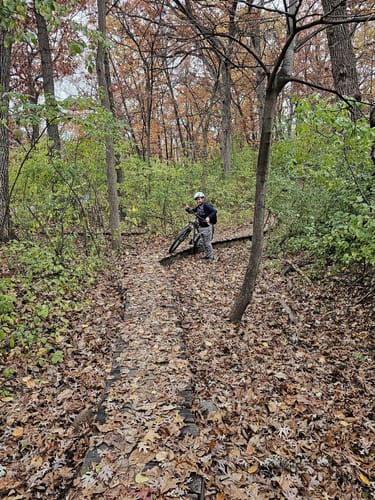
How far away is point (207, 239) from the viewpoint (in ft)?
29.5

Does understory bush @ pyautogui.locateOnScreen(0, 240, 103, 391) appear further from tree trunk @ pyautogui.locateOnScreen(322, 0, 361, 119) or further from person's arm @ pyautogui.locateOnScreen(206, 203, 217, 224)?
tree trunk @ pyautogui.locateOnScreen(322, 0, 361, 119)

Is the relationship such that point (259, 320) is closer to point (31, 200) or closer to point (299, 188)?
point (299, 188)

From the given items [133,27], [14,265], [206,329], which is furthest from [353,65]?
[133,27]

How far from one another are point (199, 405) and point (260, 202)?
2875mm

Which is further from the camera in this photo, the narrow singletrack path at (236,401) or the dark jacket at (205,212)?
the dark jacket at (205,212)

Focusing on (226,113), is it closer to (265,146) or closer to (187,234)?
(187,234)

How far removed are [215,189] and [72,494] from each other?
1340 centimetres

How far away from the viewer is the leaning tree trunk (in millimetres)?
4379

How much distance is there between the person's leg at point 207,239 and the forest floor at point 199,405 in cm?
285

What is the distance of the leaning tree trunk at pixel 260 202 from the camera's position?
4.38 meters

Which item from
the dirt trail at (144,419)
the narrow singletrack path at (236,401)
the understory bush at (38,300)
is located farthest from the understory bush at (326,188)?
the understory bush at (38,300)

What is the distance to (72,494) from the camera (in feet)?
8.43

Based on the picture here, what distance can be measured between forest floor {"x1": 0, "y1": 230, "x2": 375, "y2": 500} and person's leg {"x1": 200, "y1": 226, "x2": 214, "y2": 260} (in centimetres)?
285

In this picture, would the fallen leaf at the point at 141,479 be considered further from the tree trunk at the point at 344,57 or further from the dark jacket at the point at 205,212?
the tree trunk at the point at 344,57
